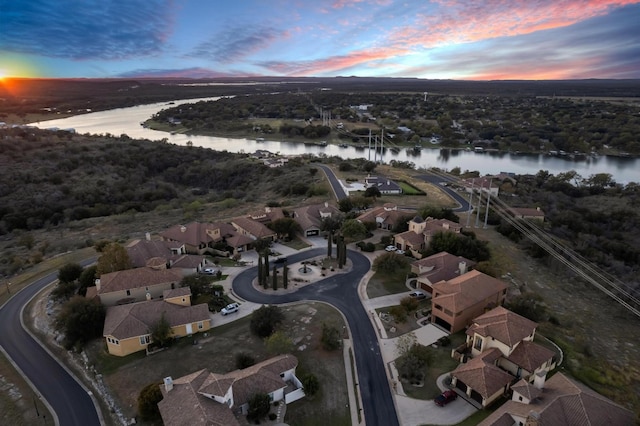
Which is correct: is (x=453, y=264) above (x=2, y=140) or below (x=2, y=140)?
below

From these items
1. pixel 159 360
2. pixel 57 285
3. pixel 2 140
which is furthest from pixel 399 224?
pixel 2 140

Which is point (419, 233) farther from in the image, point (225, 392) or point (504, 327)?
point (225, 392)

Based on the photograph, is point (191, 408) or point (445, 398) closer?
point (191, 408)

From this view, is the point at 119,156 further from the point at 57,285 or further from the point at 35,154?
the point at 57,285

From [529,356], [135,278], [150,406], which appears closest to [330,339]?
[150,406]

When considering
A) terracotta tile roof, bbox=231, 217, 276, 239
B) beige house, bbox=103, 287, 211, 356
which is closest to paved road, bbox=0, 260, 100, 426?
beige house, bbox=103, 287, 211, 356

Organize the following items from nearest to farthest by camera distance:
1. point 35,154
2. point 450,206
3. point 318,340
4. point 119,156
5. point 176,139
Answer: point 318,340 → point 450,206 → point 35,154 → point 119,156 → point 176,139
